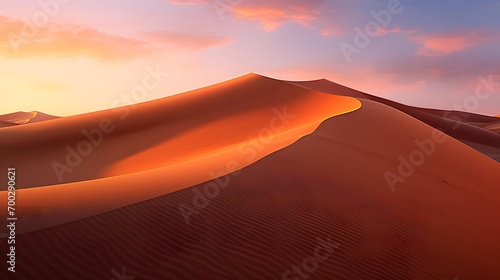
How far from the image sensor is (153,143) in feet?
63.8

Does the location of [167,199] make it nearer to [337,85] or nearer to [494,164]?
[494,164]

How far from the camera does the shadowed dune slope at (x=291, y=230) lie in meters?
5.56

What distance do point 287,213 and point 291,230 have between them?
0.54 meters

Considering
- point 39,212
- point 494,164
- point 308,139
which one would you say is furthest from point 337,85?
point 39,212

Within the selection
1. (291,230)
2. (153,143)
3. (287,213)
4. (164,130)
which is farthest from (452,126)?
(291,230)

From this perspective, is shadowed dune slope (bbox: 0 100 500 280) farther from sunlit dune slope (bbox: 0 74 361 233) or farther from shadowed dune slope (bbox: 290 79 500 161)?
shadowed dune slope (bbox: 290 79 500 161)

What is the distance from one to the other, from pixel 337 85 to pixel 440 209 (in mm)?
37099

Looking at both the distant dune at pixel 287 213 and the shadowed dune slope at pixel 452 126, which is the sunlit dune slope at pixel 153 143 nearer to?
the distant dune at pixel 287 213

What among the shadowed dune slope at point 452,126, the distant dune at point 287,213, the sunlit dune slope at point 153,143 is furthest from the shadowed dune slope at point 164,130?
the shadowed dune slope at point 452,126

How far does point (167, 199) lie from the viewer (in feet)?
23.5

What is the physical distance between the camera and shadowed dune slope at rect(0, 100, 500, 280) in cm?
556

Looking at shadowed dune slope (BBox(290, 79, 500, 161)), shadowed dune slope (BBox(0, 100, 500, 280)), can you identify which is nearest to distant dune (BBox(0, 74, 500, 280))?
shadowed dune slope (BBox(0, 100, 500, 280))

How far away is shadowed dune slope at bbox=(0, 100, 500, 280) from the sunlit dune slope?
617 mm

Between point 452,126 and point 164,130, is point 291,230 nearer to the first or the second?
point 164,130
